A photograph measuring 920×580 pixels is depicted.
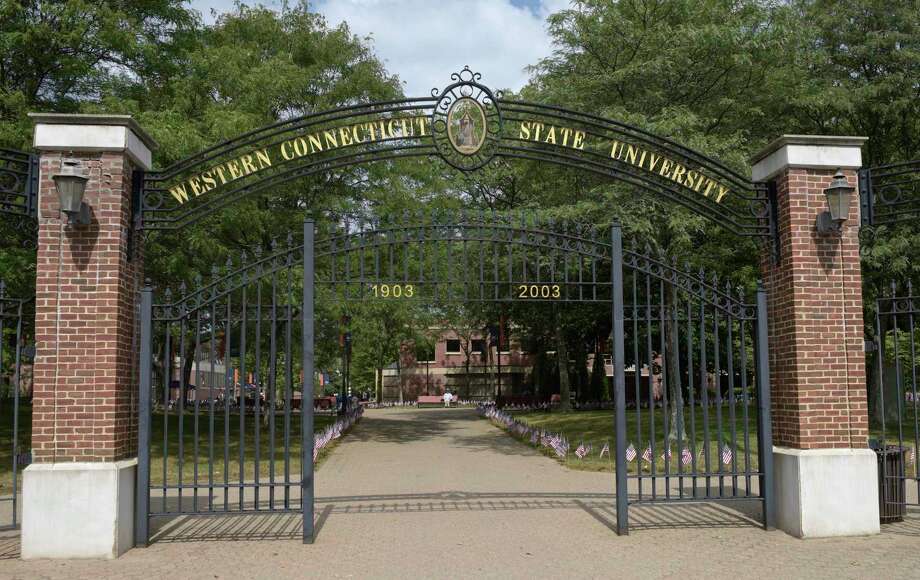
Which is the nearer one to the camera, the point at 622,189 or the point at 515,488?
the point at 515,488

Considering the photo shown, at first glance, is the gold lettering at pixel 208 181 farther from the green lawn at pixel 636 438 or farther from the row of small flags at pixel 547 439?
the row of small flags at pixel 547 439

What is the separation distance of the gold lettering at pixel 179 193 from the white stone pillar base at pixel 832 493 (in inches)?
288

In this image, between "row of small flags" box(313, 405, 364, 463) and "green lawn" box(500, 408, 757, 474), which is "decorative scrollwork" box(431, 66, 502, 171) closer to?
"green lawn" box(500, 408, 757, 474)

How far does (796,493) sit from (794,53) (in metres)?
11.5

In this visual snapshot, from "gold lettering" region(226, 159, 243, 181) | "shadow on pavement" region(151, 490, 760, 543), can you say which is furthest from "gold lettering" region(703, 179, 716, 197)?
"gold lettering" region(226, 159, 243, 181)

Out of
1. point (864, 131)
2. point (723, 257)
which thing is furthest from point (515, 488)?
point (864, 131)

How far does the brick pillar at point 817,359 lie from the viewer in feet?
28.0

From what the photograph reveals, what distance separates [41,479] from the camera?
7.66m

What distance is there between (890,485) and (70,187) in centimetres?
945

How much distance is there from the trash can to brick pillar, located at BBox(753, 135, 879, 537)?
23.1 inches

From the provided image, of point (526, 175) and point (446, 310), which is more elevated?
point (526, 175)

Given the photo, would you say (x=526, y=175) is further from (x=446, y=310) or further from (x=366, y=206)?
(x=446, y=310)

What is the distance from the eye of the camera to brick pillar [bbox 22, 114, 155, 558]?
7.67m

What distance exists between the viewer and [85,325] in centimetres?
795
